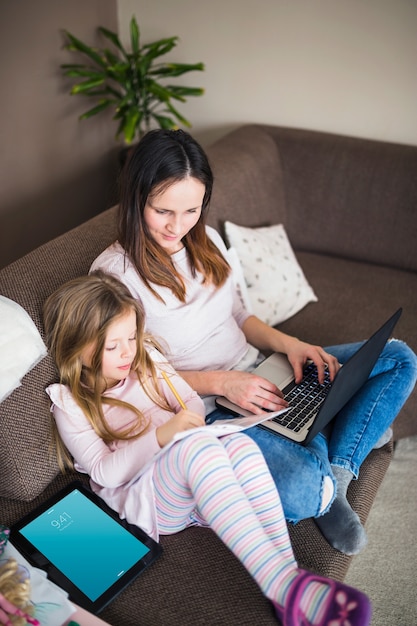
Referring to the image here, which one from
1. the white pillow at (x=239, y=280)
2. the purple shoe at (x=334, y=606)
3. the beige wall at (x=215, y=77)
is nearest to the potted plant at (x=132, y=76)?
the beige wall at (x=215, y=77)

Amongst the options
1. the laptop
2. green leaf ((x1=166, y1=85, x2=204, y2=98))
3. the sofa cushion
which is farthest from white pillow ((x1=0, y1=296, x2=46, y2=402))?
green leaf ((x1=166, y1=85, x2=204, y2=98))

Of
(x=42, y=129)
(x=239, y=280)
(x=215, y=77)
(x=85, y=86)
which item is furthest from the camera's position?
(x=215, y=77)

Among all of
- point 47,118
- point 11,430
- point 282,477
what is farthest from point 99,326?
point 47,118

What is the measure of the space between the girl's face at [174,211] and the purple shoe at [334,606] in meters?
0.81

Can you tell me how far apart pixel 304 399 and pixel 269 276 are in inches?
25.6

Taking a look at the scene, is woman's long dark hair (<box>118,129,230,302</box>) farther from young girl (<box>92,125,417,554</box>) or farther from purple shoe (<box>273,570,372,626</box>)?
purple shoe (<box>273,570,372,626</box>)

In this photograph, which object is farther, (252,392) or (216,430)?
(252,392)

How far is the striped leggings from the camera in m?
1.05

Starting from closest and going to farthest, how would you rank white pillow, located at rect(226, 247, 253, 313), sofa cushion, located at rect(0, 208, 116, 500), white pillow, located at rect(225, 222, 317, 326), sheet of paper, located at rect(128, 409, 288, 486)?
sheet of paper, located at rect(128, 409, 288, 486) < sofa cushion, located at rect(0, 208, 116, 500) < white pillow, located at rect(226, 247, 253, 313) < white pillow, located at rect(225, 222, 317, 326)

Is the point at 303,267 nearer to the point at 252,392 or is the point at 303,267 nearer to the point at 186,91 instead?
the point at 186,91

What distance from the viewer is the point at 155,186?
53.4 inches

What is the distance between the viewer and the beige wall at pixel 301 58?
2.31 m

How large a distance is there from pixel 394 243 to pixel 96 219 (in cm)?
124

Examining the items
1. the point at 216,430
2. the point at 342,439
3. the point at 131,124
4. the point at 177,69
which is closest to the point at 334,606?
the point at 216,430
